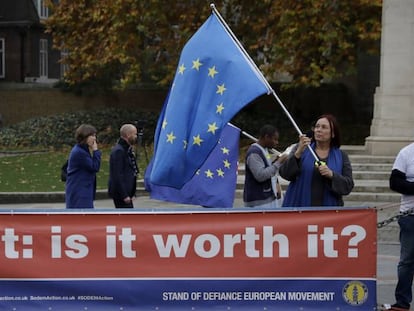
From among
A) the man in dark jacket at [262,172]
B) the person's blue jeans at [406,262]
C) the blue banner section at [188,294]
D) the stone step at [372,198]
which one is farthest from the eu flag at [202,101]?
the stone step at [372,198]

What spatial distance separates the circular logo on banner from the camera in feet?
24.6

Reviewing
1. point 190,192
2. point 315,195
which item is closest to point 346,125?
point 190,192

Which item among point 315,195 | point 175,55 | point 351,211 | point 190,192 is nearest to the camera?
point 351,211

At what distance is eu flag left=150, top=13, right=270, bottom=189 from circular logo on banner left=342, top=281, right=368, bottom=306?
6.03ft

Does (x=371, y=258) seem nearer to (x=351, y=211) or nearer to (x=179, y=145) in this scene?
(x=351, y=211)

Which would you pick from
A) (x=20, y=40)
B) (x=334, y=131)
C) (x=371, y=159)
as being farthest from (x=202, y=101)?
(x=20, y=40)

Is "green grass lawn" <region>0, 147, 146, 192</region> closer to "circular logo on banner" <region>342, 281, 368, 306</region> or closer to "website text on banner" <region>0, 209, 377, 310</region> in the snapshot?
"website text on banner" <region>0, 209, 377, 310</region>

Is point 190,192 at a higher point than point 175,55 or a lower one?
lower

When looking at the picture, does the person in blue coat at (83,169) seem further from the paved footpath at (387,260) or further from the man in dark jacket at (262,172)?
the man in dark jacket at (262,172)

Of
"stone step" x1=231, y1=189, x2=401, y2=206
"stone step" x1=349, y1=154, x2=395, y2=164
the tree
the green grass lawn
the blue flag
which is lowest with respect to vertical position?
the green grass lawn

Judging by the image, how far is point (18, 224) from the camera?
24.9ft

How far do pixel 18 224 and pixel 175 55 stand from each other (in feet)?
81.3

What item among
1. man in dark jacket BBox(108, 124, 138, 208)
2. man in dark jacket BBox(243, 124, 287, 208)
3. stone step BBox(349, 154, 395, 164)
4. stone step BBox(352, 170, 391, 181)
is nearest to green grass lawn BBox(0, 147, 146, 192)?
stone step BBox(349, 154, 395, 164)

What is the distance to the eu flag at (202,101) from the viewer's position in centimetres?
838
